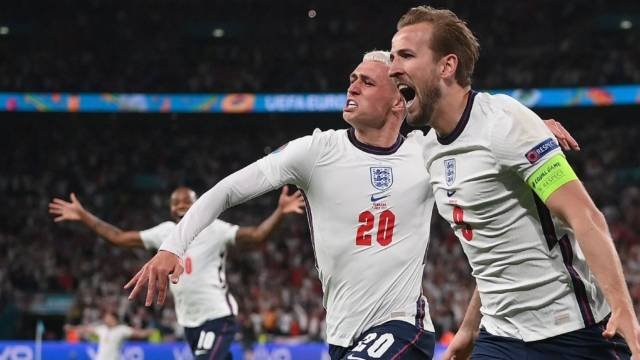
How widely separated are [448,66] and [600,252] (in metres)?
1.00

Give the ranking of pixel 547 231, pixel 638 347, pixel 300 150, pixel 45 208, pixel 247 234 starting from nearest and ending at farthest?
pixel 638 347 → pixel 547 231 → pixel 300 150 → pixel 247 234 → pixel 45 208

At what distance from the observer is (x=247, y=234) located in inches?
357

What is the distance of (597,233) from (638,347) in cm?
40

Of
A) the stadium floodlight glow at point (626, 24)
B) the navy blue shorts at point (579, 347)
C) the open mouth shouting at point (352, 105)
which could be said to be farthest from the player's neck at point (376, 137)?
the stadium floodlight glow at point (626, 24)

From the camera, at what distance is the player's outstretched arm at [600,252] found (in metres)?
2.95

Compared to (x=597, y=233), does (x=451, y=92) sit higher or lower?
higher

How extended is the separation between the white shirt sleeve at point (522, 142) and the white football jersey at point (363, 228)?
1.62 meters

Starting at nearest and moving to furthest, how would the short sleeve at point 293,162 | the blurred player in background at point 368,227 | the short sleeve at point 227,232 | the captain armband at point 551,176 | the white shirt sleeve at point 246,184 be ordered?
the captain armband at point 551,176
the white shirt sleeve at point 246,184
the short sleeve at point 293,162
the blurred player in background at point 368,227
the short sleeve at point 227,232

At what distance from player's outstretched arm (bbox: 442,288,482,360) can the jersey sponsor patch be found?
1111 millimetres

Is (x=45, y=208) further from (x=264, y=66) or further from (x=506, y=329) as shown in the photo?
(x=506, y=329)

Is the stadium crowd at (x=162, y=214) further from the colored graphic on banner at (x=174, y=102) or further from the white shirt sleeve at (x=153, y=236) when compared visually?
Result: the white shirt sleeve at (x=153, y=236)

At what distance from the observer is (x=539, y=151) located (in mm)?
3199

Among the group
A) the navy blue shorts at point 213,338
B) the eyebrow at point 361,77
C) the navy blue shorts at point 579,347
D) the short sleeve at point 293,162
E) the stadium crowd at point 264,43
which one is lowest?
the navy blue shorts at point 213,338

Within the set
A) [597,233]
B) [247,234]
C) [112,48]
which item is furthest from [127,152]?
[597,233]
